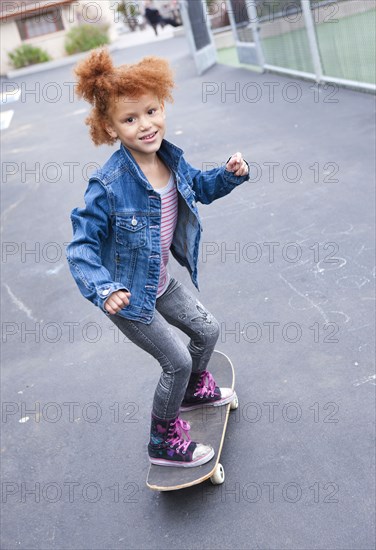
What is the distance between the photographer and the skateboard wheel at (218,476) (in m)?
3.29

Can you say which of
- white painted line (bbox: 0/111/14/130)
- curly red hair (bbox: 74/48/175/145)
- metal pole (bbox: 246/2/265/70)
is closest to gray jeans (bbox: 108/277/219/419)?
curly red hair (bbox: 74/48/175/145)

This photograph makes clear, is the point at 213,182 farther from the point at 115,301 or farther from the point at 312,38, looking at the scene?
the point at 312,38

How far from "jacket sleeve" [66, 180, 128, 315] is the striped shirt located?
0.28m

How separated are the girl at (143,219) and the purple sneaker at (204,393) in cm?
37

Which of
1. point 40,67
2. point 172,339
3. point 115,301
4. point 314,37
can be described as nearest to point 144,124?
point 115,301

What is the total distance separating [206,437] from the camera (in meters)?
3.50

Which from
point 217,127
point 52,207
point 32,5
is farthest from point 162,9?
point 52,207

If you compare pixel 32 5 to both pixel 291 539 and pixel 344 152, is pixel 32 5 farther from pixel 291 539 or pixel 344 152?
pixel 291 539

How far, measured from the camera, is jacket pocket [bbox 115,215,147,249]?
115 inches

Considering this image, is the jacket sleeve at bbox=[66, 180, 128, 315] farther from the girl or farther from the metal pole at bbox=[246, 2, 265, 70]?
the metal pole at bbox=[246, 2, 265, 70]

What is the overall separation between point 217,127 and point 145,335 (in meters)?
8.12

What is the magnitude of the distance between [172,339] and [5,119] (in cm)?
1524

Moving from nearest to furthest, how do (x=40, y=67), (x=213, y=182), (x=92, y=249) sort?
(x=92, y=249), (x=213, y=182), (x=40, y=67)

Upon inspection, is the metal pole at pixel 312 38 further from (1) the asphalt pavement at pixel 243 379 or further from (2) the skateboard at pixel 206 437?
(2) the skateboard at pixel 206 437
